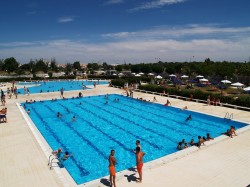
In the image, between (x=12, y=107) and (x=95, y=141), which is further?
(x=12, y=107)

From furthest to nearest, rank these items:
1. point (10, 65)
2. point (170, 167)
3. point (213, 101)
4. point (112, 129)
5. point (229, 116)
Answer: point (10, 65), point (213, 101), point (229, 116), point (112, 129), point (170, 167)

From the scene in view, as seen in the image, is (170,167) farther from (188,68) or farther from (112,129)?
(188,68)

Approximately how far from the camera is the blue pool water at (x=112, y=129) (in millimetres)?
11859

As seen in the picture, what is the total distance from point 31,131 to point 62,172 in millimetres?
6498

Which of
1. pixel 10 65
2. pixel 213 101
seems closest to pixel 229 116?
pixel 213 101

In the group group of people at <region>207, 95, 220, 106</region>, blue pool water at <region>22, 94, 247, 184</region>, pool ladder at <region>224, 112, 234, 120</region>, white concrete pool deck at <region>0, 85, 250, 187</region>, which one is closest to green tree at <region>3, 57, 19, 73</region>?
blue pool water at <region>22, 94, 247, 184</region>

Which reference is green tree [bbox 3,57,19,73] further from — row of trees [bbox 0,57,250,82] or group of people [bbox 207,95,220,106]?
group of people [bbox 207,95,220,106]

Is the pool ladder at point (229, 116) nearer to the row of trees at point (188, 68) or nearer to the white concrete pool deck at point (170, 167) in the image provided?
the white concrete pool deck at point (170, 167)

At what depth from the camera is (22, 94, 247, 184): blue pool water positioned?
11.9 meters

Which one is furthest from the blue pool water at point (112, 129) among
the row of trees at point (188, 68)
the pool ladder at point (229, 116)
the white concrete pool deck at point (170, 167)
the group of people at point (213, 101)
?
the row of trees at point (188, 68)

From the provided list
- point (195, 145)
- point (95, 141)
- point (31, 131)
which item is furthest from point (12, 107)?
point (195, 145)

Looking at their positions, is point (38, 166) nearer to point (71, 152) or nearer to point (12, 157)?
point (12, 157)

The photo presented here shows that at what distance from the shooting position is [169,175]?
870cm

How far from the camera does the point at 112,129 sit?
17.2 m
